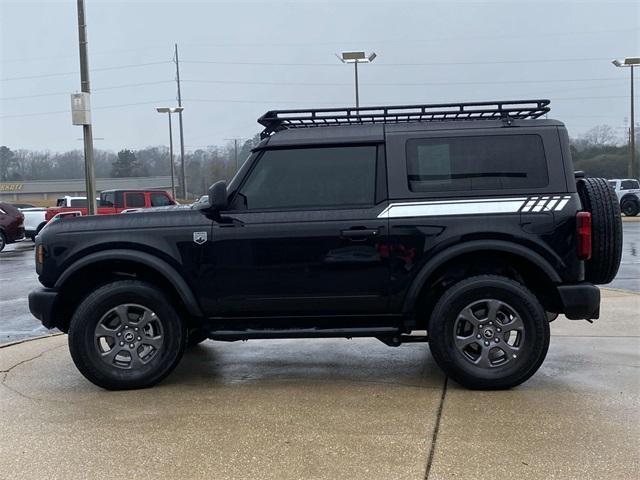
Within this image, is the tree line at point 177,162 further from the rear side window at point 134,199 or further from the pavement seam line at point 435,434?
the pavement seam line at point 435,434

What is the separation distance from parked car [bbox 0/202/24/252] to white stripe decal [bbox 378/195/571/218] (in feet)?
58.6

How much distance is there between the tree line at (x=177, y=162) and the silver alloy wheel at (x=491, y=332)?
82.8 ft

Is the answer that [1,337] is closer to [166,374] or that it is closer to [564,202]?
[166,374]

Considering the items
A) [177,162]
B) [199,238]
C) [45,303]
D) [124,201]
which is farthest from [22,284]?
[177,162]

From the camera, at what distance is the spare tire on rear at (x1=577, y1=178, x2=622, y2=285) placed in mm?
4645

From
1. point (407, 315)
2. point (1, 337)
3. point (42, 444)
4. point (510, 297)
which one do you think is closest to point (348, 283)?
point (407, 315)

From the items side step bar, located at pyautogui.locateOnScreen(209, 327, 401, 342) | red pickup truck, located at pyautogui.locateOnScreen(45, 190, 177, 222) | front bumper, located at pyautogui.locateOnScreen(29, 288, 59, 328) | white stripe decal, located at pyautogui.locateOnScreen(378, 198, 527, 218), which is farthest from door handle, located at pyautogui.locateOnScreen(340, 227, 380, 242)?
red pickup truck, located at pyautogui.locateOnScreen(45, 190, 177, 222)

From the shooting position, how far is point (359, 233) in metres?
4.62

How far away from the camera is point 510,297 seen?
455cm

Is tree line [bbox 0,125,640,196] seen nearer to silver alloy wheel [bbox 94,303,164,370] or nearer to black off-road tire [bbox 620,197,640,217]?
black off-road tire [bbox 620,197,640,217]

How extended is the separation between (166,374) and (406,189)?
2325mm

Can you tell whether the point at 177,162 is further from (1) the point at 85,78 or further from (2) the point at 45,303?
(2) the point at 45,303

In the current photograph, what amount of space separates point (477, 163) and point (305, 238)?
1.42 m

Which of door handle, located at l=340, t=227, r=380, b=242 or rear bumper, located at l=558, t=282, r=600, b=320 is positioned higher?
door handle, located at l=340, t=227, r=380, b=242
